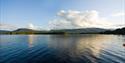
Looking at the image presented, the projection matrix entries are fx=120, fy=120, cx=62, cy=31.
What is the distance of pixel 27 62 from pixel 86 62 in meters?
13.5

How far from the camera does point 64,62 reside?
2731 cm

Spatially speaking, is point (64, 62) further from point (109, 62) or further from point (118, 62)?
point (118, 62)

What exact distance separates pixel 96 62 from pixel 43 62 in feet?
40.1

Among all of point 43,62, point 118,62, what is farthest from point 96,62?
point 43,62

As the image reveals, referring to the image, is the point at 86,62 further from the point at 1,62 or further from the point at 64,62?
the point at 1,62

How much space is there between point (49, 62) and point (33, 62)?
3.64 meters

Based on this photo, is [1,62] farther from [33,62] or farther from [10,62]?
[33,62]

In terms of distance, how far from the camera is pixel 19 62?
27.2 metres

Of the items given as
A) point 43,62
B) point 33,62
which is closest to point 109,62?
point 43,62

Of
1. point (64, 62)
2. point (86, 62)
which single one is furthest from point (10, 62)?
point (86, 62)

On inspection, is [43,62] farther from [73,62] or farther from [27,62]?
[73,62]

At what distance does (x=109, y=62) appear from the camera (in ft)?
92.7

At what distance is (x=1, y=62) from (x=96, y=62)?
21750 millimetres

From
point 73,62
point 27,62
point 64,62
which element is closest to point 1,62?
point 27,62
